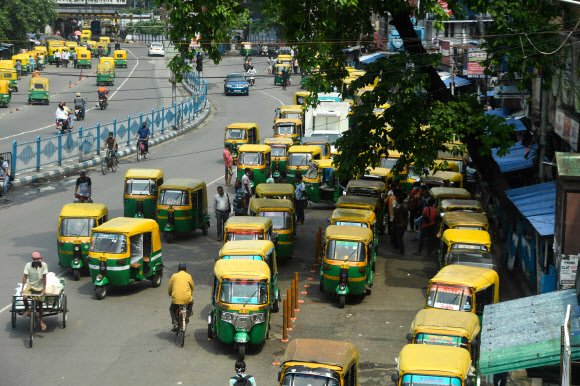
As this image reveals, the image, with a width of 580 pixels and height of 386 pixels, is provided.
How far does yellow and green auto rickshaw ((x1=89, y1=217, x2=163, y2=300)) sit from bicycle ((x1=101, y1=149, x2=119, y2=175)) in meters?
14.8

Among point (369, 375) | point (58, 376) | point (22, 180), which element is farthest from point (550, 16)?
point (22, 180)

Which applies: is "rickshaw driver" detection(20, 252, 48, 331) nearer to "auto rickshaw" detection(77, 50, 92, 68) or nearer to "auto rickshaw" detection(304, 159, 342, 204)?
"auto rickshaw" detection(304, 159, 342, 204)

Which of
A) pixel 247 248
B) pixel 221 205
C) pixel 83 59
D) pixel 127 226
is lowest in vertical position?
pixel 221 205

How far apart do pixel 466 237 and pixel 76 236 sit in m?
9.61

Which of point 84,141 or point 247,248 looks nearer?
point 247,248

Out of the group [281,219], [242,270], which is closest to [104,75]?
[281,219]

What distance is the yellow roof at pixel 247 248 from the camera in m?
18.8

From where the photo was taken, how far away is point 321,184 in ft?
102

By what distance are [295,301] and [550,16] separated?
9869mm

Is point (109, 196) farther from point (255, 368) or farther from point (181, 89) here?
point (181, 89)

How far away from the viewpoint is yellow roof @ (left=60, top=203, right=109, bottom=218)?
21609mm

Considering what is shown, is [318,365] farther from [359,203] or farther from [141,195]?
[141,195]

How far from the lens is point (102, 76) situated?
222 feet

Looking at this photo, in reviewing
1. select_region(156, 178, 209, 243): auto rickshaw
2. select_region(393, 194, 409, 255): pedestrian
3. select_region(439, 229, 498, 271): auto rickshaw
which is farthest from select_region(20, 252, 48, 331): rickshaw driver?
select_region(393, 194, 409, 255): pedestrian
